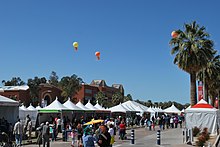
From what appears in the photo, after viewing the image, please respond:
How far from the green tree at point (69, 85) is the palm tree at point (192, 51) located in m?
56.0

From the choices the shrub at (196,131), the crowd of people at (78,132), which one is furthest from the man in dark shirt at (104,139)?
the shrub at (196,131)

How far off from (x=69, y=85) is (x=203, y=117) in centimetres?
6454

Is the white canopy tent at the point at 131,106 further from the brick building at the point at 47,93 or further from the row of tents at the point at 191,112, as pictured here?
the brick building at the point at 47,93

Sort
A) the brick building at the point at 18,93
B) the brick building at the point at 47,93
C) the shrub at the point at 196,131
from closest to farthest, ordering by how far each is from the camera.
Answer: the shrub at the point at 196,131 → the brick building at the point at 18,93 → the brick building at the point at 47,93

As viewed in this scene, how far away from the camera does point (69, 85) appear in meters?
92.4

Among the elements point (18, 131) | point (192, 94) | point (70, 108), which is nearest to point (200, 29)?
point (192, 94)

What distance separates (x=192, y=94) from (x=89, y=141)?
1121 inches

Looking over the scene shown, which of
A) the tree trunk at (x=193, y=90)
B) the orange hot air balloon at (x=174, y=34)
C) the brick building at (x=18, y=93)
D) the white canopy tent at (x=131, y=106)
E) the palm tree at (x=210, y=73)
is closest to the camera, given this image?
the orange hot air balloon at (x=174, y=34)

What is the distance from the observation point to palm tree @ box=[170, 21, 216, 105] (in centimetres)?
3734

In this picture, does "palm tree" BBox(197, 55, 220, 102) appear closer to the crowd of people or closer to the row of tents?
the crowd of people

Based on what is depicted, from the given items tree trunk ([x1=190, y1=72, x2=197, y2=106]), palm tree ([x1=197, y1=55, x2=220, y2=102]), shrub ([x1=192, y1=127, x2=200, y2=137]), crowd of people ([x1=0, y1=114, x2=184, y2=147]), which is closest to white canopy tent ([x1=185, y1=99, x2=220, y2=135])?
shrub ([x1=192, y1=127, x2=200, y2=137])

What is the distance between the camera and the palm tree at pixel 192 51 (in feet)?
123

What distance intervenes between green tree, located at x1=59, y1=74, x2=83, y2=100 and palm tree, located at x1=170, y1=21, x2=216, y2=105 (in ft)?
184

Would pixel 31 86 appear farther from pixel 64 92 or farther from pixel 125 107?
pixel 125 107
